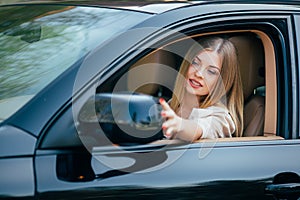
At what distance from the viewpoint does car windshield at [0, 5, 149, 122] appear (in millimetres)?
2432

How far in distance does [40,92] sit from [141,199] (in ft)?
1.76

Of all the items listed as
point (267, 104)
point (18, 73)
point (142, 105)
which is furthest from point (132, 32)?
point (267, 104)

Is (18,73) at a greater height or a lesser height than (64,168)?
greater

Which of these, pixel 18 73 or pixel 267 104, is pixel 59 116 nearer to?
pixel 18 73

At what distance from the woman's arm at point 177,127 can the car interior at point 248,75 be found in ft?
0.53

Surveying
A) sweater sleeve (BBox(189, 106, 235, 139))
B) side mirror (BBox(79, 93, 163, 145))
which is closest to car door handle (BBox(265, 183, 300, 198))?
sweater sleeve (BBox(189, 106, 235, 139))

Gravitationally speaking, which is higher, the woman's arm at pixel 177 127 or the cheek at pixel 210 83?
the cheek at pixel 210 83

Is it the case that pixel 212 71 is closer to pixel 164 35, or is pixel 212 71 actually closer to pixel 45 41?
pixel 164 35

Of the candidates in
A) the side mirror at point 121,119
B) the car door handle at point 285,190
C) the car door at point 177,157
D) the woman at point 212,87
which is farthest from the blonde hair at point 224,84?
the car door handle at point 285,190

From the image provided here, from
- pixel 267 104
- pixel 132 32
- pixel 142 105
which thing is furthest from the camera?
pixel 267 104

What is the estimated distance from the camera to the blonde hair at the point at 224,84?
2.88m

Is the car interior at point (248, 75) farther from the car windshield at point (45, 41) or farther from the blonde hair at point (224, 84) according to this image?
the car windshield at point (45, 41)

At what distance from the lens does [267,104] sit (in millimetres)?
2852

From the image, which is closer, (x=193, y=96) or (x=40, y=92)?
(x=40, y=92)
